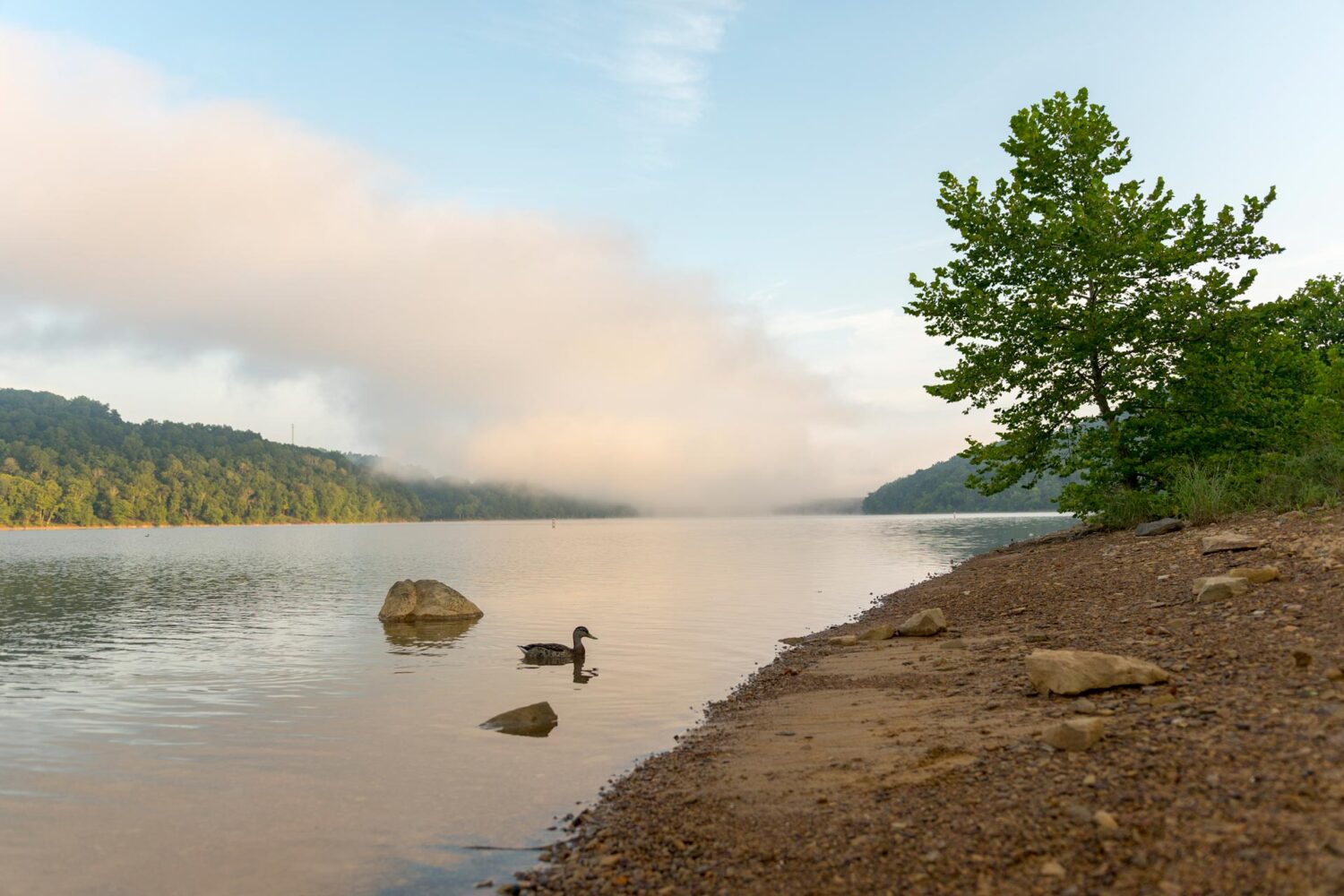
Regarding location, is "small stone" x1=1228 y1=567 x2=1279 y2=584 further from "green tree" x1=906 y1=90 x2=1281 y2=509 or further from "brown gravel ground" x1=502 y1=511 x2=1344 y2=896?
"green tree" x1=906 y1=90 x2=1281 y2=509

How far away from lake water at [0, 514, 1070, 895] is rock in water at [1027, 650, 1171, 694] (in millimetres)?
6266

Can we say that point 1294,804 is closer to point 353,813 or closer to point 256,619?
point 353,813

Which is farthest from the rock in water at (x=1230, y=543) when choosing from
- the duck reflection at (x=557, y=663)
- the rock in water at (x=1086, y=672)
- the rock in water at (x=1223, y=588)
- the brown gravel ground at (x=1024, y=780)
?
the duck reflection at (x=557, y=663)

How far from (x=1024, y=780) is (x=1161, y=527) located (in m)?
20.7

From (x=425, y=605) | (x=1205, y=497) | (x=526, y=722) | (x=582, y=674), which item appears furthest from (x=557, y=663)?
→ (x=1205, y=497)

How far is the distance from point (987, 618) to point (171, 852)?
17677 mm

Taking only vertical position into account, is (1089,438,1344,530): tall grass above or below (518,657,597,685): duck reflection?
above

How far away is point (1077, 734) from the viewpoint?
801 cm

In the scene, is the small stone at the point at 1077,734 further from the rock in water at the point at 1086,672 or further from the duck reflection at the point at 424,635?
the duck reflection at the point at 424,635

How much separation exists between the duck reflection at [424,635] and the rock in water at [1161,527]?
74.8 ft

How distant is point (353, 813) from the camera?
34.4ft

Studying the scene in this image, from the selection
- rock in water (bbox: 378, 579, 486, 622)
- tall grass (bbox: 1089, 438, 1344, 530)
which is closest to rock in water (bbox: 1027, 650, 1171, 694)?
tall grass (bbox: 1089, 438, 1344, 530)

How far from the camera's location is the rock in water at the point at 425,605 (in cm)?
3281

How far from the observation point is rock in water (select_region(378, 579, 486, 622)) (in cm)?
3281
